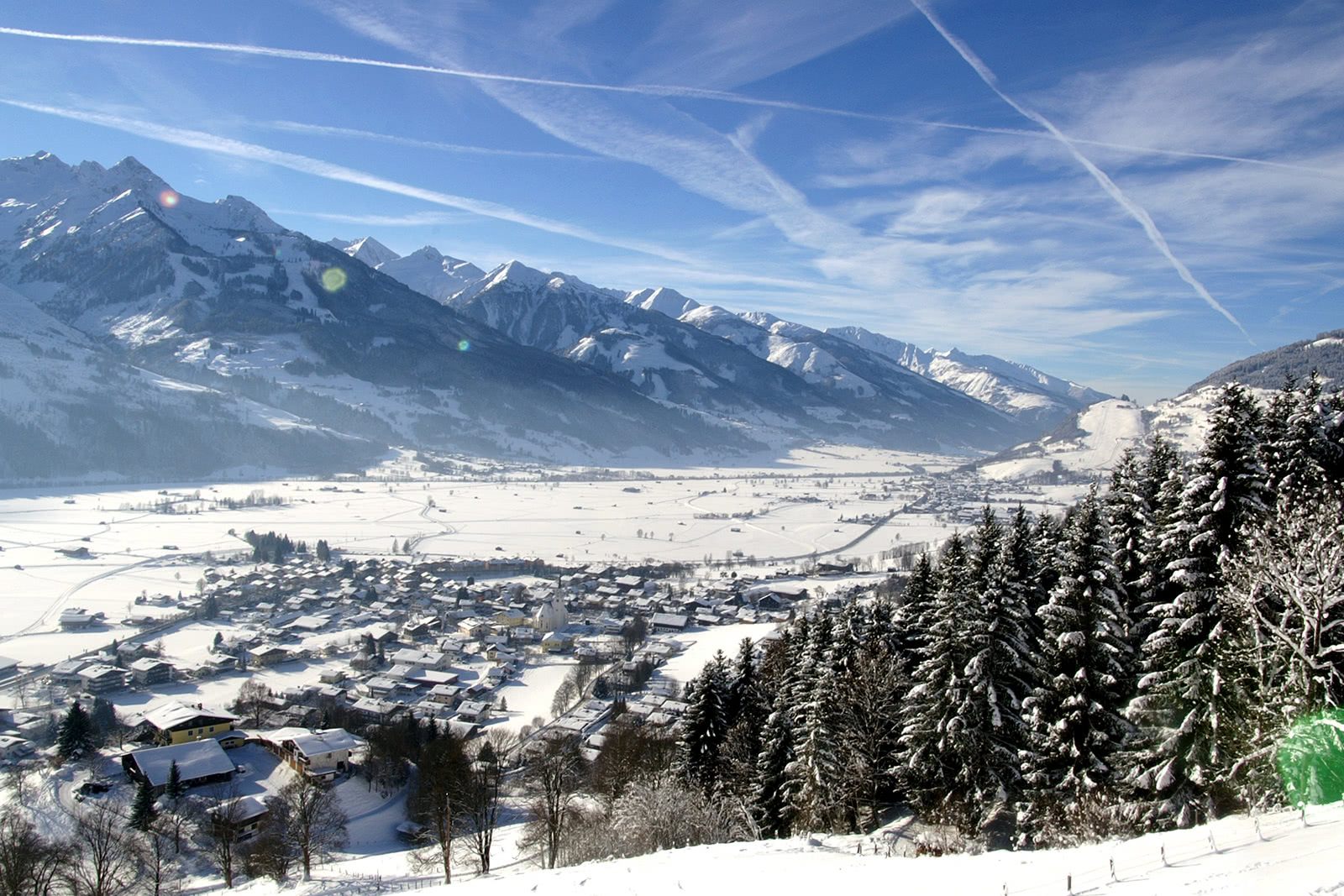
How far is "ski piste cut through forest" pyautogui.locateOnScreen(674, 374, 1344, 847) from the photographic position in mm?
12586

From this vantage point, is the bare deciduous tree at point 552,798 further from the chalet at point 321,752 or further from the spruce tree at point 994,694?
the spruce tree at point 994,694

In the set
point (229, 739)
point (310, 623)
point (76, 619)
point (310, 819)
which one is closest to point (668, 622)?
point (310, 623)

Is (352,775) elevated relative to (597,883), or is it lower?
lower

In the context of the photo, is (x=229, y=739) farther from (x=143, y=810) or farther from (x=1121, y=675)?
(x=1121, y=675)

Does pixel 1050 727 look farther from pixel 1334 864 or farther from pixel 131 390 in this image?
pixel 131 390

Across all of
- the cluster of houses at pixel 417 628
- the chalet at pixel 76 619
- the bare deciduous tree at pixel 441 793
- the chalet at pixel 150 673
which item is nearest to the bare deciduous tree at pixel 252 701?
the cluster of houses at pixel 417 628

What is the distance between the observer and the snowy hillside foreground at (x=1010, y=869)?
827cm

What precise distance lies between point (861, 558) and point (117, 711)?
6921 cm

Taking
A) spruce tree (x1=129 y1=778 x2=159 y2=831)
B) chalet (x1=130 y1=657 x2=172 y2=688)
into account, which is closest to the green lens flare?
spruce tree (x1=129 y1=778 x2=159 y2=831)

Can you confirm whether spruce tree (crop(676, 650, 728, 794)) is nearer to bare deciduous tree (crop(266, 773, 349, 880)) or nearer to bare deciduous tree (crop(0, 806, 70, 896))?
bare deciduous tree (crop(266, 773, 349, 880))

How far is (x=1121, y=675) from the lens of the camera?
14984mm

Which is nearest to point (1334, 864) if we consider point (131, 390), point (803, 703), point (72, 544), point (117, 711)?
point (803, 703)

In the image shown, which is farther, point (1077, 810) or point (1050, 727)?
point (1050, 727)

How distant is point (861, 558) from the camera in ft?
279
